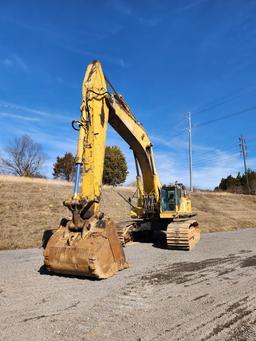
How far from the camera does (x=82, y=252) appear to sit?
7262 millimetres

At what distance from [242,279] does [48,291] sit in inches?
173

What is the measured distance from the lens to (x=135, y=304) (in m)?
5.84

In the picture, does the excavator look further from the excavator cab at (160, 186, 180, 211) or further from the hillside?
Result: the hillside

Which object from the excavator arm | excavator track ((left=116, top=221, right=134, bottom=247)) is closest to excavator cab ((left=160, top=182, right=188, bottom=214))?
excavator track ((left=116, top=221, right=134, bottom=247))

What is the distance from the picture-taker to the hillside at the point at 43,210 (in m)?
16.6

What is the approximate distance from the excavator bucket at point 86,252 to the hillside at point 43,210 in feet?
23.6

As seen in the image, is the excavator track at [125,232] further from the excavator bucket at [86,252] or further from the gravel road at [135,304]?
the excavator bucket at [86,252]

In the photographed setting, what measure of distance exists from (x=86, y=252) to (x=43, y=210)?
14.5 m

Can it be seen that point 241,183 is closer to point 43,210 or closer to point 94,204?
point 43,210

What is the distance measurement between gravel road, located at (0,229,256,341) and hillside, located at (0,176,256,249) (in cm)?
715

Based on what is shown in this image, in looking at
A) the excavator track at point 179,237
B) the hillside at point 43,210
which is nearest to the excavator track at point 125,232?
the excavator track at point 179,237

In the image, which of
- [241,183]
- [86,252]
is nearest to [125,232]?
[86,252]

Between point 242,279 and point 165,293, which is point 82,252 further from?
point 242,279

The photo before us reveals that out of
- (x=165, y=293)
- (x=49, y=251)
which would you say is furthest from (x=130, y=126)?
(x=165, y=293)
